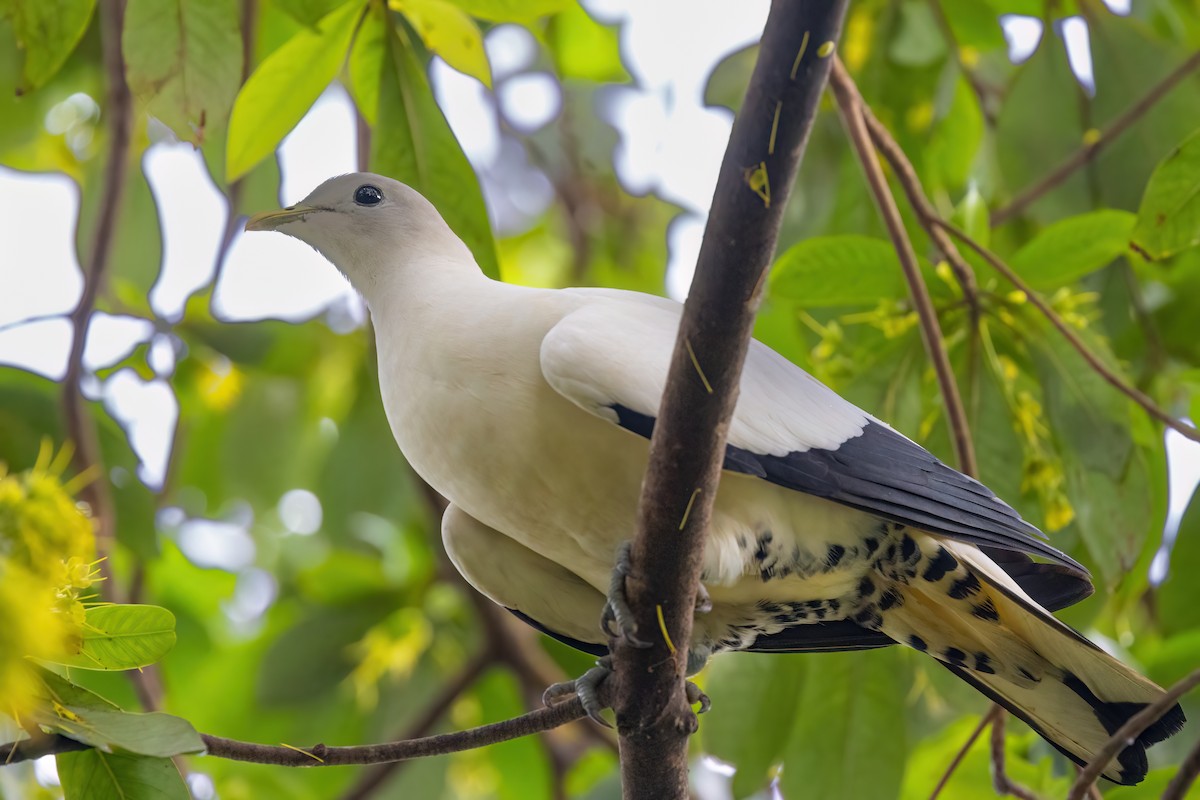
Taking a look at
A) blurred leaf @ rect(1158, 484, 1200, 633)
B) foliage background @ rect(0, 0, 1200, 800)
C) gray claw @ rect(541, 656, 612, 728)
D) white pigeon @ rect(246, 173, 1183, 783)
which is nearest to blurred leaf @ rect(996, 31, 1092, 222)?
foliage background @ rect(0, 0, 1200, 800)

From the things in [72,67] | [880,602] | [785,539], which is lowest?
[880,602]

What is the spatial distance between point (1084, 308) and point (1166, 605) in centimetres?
71

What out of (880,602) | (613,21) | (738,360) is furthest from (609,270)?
(738,360)

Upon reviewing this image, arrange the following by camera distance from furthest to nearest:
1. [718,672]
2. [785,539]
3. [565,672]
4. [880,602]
Answer: [565,672] < [718,672] < [880,602] < [785,539]

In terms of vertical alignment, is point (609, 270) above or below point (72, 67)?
below

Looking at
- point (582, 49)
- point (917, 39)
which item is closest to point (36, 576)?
point (917, 39)

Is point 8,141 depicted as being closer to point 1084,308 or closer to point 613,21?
point 613,21

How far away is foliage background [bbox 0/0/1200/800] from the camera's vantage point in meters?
2.10

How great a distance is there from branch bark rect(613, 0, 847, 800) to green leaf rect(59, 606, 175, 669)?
538 mm

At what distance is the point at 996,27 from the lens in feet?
9.91

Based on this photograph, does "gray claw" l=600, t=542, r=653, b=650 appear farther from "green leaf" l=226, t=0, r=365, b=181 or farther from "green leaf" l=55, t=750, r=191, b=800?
"green leaf" l=226, t=0, r=365, b=181

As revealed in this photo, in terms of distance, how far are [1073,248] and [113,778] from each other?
1821 mm

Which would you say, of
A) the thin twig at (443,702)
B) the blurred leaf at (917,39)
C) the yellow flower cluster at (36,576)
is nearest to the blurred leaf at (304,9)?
the yellow flower cluster at (36,576)

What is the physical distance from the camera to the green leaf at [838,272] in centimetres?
229
